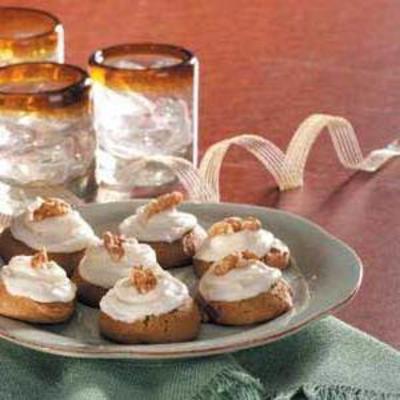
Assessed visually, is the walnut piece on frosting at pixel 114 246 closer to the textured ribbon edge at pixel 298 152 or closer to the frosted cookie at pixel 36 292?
the frosted cookie at pixel 36 292

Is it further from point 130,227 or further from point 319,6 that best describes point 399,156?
point 319,6

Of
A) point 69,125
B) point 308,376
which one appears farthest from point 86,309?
point 69,125

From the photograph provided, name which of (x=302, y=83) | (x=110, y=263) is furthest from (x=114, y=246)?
(x=302, y=83)

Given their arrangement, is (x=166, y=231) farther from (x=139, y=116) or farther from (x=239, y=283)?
(x=139, y=116)

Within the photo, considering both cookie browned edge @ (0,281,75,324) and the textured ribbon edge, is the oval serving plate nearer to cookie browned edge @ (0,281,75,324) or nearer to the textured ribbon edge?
cookie browned edge @ (0,281,75,324)

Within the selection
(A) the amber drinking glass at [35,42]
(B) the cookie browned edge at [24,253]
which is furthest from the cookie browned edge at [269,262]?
(A) the amber drinking glass at [35,42]
